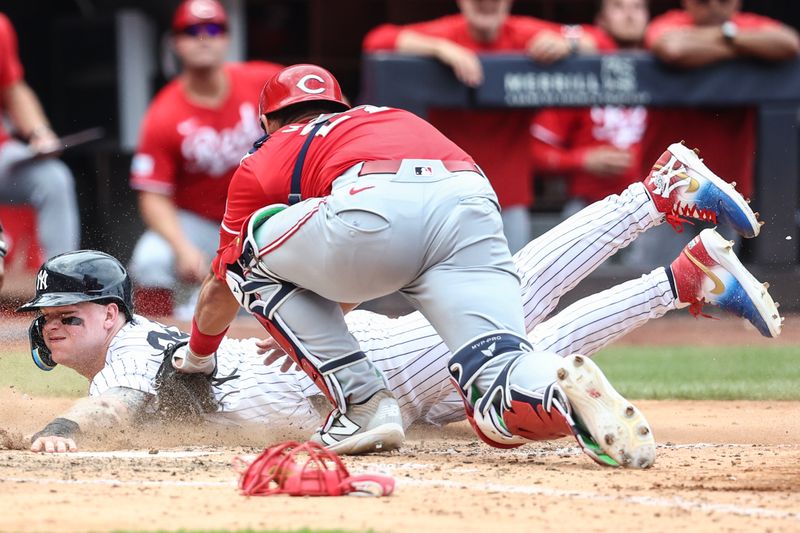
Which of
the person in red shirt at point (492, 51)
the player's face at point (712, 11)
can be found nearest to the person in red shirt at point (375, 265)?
the person in red shirt at point (492, 51)

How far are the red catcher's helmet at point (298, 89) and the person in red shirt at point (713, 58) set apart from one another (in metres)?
4.85

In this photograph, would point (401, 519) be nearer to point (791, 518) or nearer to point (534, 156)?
point (791, 518)

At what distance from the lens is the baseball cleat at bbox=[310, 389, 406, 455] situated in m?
4.37

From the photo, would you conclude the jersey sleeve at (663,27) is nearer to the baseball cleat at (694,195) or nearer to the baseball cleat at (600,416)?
the baseball cleat at (694,195)

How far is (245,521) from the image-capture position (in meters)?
3.28

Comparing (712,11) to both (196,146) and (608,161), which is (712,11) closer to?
(608,161)

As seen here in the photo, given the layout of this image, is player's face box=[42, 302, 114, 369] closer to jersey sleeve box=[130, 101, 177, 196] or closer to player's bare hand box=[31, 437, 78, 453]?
player's bare hand box=[31, 437, 78, 453]

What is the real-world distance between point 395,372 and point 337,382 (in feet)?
1.76

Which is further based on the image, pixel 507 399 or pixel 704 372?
pixel 704 372

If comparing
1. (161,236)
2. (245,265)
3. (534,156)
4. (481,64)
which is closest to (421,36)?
(481,64)

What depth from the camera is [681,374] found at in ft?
24.4

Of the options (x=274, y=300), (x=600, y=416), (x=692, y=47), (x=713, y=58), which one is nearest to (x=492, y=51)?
(x=692, y=47)

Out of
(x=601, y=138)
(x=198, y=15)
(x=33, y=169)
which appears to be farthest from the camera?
(x=601, y=138)

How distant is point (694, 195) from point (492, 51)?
440 centimetres
